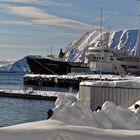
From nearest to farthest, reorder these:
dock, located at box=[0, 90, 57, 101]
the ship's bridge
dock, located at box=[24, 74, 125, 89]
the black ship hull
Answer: dock, located at box=[0, 90, 57, 101]
dock, located at box=[24, 74, 125, 89]
the black ship hull
the ship's bridge

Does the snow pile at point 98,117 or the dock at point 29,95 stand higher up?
the snow pile at point 98,117

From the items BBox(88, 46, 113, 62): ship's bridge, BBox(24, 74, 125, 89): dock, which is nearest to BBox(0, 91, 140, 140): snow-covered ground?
BBox(24, 74, 125, 89): dock

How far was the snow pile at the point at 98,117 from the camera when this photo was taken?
7.29 meters

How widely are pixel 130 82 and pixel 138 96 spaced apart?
2.58 feet

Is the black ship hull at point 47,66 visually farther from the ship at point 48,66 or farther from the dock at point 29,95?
the dock at point 29,95

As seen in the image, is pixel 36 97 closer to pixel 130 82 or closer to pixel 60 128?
pixel 130 82

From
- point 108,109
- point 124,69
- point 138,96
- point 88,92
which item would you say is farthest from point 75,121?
point 124,69

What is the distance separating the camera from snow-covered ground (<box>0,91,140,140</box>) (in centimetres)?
595

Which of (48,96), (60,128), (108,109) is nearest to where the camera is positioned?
(60,128)

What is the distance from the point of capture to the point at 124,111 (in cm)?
794

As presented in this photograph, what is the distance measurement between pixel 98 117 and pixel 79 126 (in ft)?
3.78

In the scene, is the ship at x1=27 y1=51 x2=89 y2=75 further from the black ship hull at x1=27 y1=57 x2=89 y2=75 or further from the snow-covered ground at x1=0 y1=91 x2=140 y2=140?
the snow-covered ground at x1=0 y1=91 x2=140 y2=140

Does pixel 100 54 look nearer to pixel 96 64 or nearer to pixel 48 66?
pixel 96 64

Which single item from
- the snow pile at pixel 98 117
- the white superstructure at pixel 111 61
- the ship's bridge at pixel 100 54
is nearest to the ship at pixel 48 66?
the white superstructure at pixel 111 61
